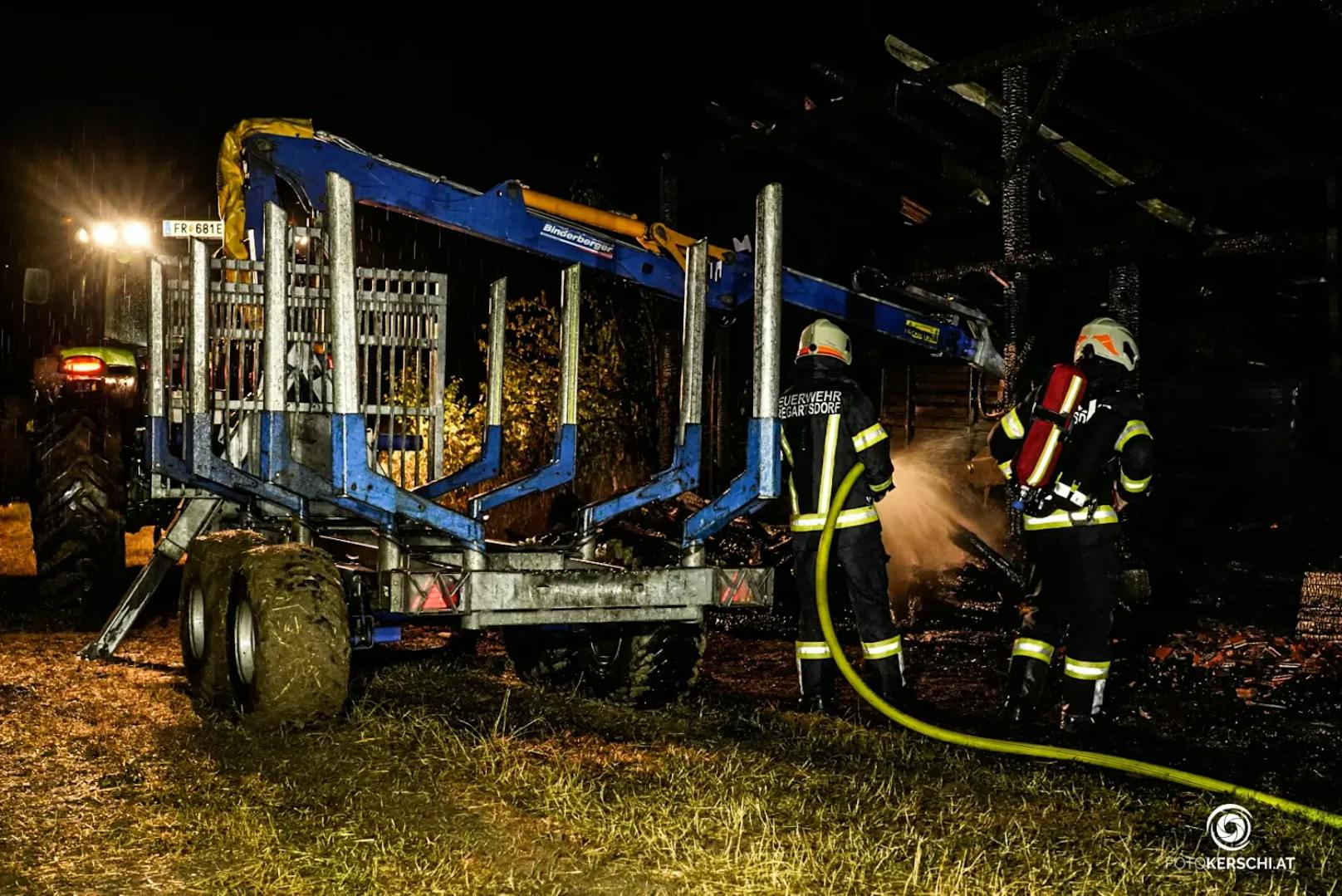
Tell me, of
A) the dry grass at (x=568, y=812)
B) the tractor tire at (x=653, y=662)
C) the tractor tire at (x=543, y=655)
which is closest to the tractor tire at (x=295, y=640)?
the dry grass at (x=568, y=812)

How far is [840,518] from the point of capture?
654 cm

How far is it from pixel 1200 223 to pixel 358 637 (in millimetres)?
7018

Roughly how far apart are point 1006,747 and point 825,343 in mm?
2313

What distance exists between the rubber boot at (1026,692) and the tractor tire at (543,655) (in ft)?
7.40

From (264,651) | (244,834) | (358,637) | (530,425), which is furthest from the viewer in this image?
(530,425)

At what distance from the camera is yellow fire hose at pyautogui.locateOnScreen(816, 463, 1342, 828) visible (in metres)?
4.68

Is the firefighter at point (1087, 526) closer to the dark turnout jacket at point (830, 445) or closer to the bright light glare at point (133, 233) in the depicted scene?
the dark turnout jacket at point (830, 445)

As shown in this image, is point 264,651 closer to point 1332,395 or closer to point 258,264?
point 258,264

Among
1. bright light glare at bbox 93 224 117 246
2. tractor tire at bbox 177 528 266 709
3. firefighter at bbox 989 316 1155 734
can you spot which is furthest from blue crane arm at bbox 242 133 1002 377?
bright light glare at bbox 93 224 117 246

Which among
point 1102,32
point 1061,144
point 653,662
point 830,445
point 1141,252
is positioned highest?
point 1102,32

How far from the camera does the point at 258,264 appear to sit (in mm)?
6656

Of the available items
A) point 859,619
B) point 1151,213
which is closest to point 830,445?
point 859,619

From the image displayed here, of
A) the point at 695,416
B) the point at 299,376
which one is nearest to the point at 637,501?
the point at 695,416

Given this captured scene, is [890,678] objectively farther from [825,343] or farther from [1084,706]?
[825,343]
